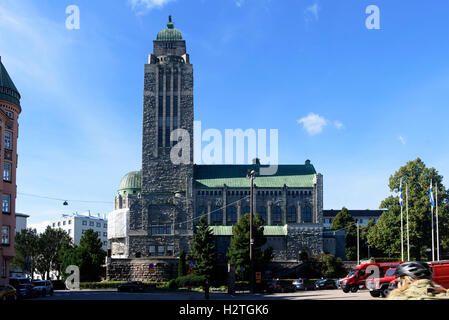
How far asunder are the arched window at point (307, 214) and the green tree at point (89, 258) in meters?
A: 32.4

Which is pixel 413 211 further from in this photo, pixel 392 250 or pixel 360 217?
pixel 360 217

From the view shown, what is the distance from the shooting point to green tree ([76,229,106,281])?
76062 mm

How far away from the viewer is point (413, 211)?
67.4 m

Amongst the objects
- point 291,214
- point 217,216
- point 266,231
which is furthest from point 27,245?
point 291,214

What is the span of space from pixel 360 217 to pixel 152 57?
91119 mm

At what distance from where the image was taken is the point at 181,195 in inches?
3278

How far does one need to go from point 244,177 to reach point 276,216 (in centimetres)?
839

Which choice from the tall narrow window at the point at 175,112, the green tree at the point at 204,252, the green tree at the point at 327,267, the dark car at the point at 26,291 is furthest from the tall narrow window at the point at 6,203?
the green tree at the point at 327,267

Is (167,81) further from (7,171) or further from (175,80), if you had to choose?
(7,171)

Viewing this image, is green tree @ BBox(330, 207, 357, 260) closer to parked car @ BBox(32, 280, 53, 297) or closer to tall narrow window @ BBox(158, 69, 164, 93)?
tall narrow window @ BBox(158, 69, 164, 93)

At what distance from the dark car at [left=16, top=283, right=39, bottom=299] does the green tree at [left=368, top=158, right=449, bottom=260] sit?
44665 mm

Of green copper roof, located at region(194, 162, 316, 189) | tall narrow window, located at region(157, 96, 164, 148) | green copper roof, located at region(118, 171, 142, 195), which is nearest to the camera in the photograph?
tall narrow window, located at region(157, 96, 164, 148)

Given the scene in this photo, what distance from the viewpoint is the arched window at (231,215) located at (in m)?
84.9

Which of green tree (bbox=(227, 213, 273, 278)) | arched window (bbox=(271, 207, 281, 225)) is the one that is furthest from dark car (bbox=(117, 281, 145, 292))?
arched window (bbox=(271, 207, 281, 225))
